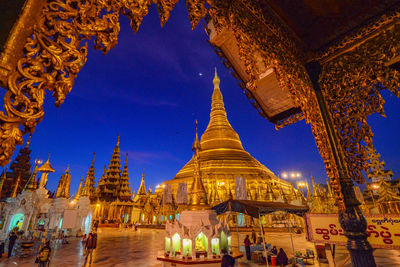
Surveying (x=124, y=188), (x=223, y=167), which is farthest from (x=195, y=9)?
(x=124, y=188)

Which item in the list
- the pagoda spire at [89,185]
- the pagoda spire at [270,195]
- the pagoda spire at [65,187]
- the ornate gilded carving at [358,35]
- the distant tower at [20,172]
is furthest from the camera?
the distant tower at [20,172]

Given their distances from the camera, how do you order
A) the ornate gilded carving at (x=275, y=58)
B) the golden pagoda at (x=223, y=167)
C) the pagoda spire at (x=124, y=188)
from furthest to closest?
the pagoda spire at (x=124, y=188), the golden pagoda at (x=223, y=167), the ornate gilded carving at (x=275, y=58)

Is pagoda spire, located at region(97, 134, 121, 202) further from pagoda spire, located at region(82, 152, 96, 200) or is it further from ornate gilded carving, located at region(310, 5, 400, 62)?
ornate gilded carving, located at region(310, 5, 400, 62)

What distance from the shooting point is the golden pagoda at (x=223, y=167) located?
78.1 ft

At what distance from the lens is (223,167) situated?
26219 mm

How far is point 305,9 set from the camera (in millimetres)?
3695

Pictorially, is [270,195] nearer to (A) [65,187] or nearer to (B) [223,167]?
(B) [223,167]

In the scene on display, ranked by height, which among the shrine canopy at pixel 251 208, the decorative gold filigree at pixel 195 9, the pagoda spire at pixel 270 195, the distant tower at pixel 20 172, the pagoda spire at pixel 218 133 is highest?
the pagoda spire at pixel 218 133

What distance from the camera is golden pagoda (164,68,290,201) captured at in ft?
78.1

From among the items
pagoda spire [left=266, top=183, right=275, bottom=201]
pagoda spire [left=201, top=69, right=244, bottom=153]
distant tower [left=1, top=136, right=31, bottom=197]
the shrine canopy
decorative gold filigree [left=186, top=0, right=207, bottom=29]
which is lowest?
the shrine canopy

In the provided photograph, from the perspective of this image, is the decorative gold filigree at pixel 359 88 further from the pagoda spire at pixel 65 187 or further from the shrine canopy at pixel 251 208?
the pagoda spire at pixel 65 187

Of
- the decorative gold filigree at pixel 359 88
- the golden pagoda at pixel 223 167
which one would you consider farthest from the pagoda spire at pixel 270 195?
the decorative gold filigree at pixel 359 88

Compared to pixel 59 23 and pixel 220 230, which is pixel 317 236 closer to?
pixel 220 230

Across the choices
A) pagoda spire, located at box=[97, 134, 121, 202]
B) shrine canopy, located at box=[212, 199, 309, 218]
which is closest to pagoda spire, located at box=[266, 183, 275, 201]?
shrine canopy, located at box=[212, 199, 309, 218]
